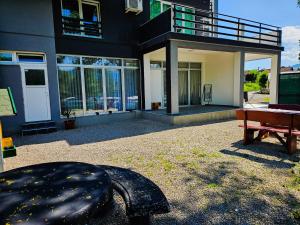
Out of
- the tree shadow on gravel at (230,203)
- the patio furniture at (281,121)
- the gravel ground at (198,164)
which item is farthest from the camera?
the patio furniture at (281,121)

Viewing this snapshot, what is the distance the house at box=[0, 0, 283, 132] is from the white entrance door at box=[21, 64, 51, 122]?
0.11ft

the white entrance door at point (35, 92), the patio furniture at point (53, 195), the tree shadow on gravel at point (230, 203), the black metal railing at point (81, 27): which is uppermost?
the black metal railing at point (81, 27)

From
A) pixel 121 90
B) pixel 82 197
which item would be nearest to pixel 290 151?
pixel 82 197

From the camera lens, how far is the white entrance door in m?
7.91

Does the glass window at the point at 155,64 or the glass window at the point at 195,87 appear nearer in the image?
the glass window at the point at 155,64

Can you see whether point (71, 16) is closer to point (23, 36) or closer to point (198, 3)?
point (23, 36)

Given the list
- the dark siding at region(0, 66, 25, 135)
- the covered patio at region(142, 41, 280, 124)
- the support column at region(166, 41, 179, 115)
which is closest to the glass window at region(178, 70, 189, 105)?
the covered patio at region(142, 41, 280, 124)

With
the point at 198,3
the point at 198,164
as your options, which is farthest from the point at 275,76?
the point at 198,164

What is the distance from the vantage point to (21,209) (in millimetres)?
1721

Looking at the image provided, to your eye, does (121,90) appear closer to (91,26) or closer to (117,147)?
(91,26)

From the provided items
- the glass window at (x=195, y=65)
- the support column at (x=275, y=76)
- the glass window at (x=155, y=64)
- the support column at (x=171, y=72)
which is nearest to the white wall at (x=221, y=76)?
the glass window at (x=195, y=65)

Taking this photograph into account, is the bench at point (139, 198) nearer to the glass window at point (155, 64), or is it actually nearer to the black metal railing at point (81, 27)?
the black metal railing at point (81, 27)

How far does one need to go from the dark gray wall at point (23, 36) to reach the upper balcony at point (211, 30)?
4226 millimetres

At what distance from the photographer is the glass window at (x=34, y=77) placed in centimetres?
793
